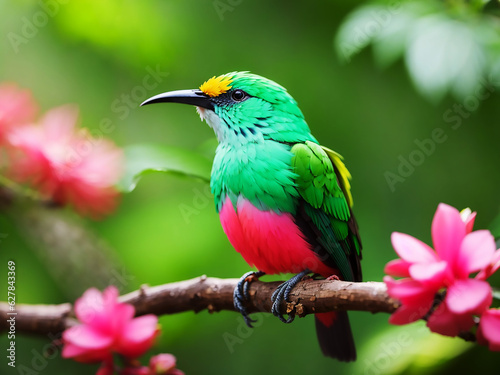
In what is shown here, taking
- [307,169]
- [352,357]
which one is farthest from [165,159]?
[352,357]

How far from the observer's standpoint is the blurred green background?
6.84 feet

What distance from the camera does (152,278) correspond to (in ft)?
7.22

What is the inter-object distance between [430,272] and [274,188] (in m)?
0.50

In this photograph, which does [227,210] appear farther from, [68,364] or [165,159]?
[68,364]

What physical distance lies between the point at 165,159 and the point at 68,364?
123 cm

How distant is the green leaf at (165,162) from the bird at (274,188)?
3.2 inches

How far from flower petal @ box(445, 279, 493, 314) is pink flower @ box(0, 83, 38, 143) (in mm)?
1335

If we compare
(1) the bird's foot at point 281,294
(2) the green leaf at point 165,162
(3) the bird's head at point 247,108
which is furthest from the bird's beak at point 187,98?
(1) the bird's foot at point 281,294

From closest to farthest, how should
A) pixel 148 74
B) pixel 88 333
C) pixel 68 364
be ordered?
pixel 88 333 < pixel 68 364 < pixel 148 74

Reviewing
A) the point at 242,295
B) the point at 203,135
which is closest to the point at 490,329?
the point at 242,295

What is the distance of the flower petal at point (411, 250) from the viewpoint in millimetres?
832

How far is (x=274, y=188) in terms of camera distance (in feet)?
4.05

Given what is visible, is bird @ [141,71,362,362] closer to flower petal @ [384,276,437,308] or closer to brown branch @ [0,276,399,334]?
brown branch @ [0,276,399,334]

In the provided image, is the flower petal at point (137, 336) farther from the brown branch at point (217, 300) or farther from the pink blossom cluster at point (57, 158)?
the pink blossom cluster at point (57, 158)
